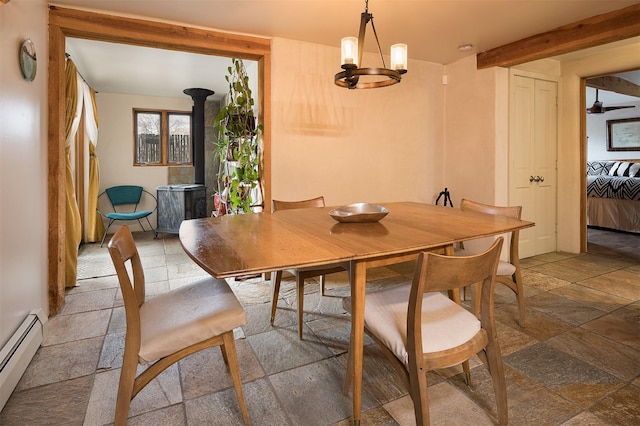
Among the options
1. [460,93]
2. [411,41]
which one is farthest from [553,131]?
[411,41]

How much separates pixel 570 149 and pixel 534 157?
0.54 m

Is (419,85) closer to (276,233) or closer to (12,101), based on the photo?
(276,233)

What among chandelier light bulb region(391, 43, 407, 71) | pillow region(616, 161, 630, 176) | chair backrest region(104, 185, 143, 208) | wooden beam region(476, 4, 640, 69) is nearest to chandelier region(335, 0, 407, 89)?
chandelier light bulb region(391, 43, 407, 71)

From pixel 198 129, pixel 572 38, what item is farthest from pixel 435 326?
pixel 198 129

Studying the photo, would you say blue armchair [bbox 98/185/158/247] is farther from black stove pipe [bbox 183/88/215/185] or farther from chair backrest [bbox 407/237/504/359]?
chair backrest [bbox 407/237/504/359]

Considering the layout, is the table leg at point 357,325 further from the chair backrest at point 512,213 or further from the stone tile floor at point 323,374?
the chair backrest at point 512,213

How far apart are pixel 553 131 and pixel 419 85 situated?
70.7 inches

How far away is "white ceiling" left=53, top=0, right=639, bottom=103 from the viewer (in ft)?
8.55

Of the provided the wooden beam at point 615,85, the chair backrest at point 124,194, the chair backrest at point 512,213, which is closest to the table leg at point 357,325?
the chair backrest at point 512,213

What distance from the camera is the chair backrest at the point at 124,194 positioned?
5.62 meters

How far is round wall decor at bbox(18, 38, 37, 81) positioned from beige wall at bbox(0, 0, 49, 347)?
35 mm

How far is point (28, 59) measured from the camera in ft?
6.68

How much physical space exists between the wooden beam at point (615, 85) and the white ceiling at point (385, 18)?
2.64 metres

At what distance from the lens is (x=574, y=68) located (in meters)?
4.19
